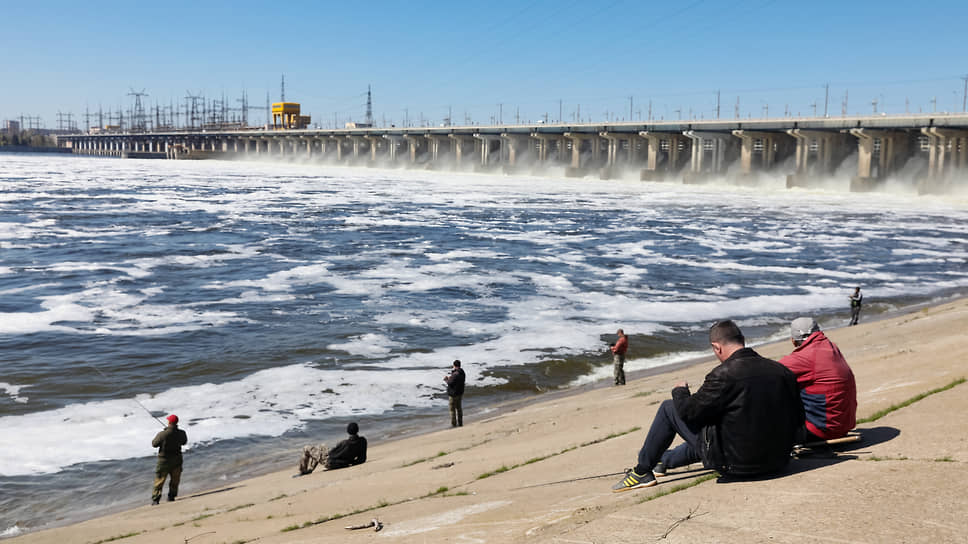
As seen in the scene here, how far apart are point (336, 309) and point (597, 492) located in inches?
665

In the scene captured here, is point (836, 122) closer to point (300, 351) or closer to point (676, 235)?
point (676, 235)

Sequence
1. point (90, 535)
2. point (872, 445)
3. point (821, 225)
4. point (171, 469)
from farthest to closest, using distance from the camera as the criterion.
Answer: point (821, 225) → point (171, 469) → point (90, 535) → point (872, 445)

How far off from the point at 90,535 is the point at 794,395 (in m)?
7.14

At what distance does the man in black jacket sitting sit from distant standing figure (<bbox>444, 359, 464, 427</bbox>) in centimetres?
739

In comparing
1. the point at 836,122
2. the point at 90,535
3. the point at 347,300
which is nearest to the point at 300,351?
the point at 347,300

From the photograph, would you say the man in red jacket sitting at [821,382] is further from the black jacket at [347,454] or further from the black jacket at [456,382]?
the black jacket at [456,382]

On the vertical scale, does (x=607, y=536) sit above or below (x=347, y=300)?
above

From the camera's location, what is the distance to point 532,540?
4.94m

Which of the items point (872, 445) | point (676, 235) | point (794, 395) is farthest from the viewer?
point (676, 235)

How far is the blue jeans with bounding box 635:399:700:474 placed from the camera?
578 cm

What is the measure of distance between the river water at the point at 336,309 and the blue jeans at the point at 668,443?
23.1ft

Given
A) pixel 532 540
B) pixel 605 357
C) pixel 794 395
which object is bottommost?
pixel 605 357

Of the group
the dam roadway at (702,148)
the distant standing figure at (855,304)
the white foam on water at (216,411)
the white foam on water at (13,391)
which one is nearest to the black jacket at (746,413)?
the white foam on water at (216,411)

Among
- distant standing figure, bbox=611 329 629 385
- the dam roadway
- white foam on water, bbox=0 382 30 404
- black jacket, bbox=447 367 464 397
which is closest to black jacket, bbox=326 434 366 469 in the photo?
black jacket, bbox=447 367 464 397
